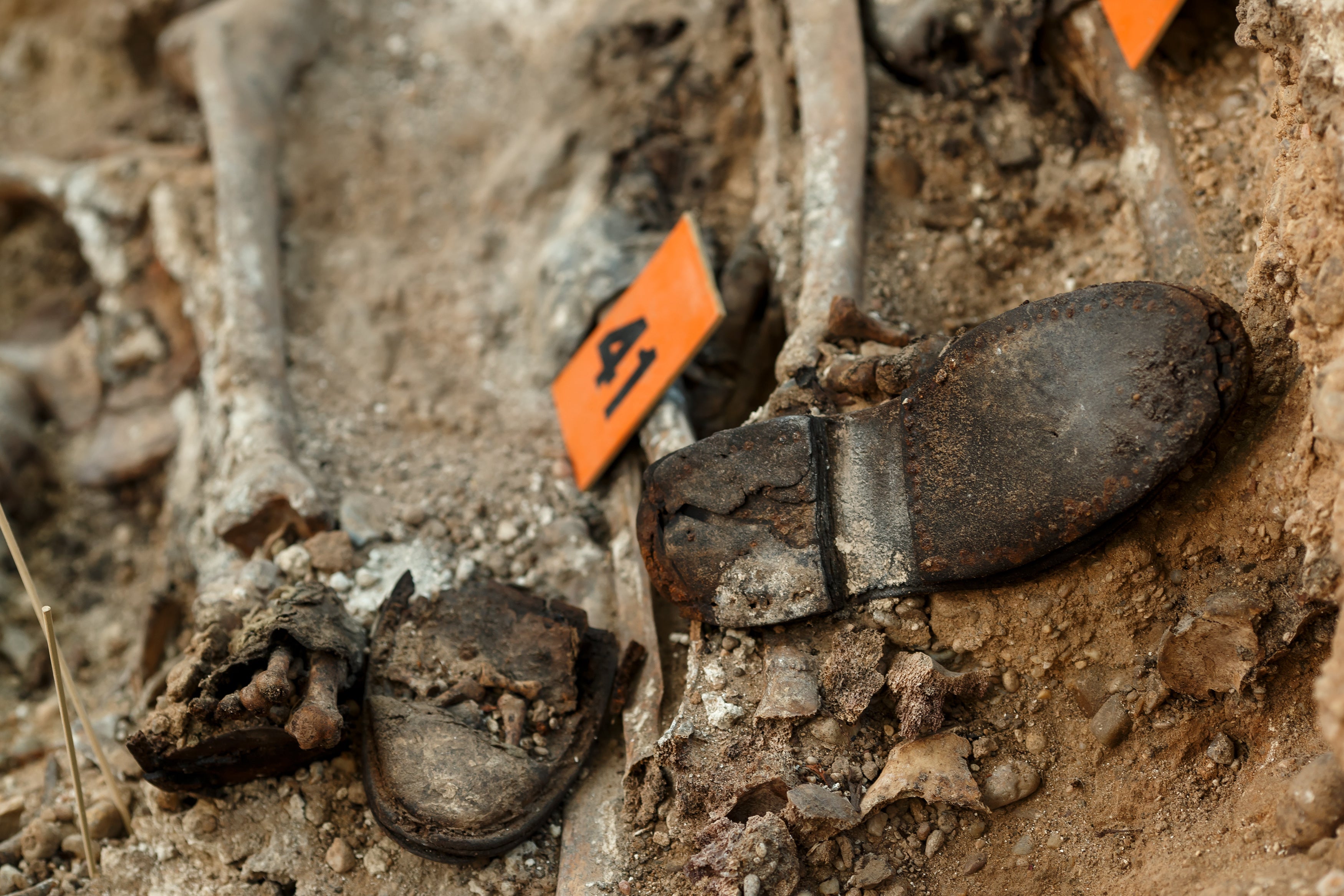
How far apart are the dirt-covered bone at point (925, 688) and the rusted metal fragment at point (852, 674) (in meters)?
0.04

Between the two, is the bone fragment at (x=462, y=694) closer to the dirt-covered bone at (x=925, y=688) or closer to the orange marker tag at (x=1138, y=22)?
the dirt-covered bone at (x=925, y=688)

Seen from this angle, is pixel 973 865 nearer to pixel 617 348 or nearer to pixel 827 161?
pixel 617 348

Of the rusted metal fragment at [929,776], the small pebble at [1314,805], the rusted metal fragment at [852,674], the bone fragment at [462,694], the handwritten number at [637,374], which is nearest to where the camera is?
the small pebble at [1314,805]

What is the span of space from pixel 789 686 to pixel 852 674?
12 centimetres

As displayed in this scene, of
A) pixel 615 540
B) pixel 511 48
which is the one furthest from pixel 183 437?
pixel 511 48

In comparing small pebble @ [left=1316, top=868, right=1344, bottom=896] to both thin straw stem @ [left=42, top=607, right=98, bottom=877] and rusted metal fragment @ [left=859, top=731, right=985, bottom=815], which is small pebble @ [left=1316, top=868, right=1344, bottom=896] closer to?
rusted metal fragment @ [left=859, top=731, right=985, bottom=815]

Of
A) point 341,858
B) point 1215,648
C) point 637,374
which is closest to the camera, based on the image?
point 1215,648

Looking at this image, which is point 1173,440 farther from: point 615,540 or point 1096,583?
point 615,540

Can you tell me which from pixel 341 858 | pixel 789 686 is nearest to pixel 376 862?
pixel 341 858

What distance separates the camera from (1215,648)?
65.8 inches

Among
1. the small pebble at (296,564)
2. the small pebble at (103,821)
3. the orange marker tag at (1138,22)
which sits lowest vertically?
the small pebble at (103,821)

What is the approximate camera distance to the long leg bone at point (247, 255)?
2514 millimetres

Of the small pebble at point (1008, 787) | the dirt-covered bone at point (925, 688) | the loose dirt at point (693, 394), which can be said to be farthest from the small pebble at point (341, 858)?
the small pebble at point (1008, 787)

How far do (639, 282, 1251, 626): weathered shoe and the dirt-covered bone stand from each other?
0.14m
